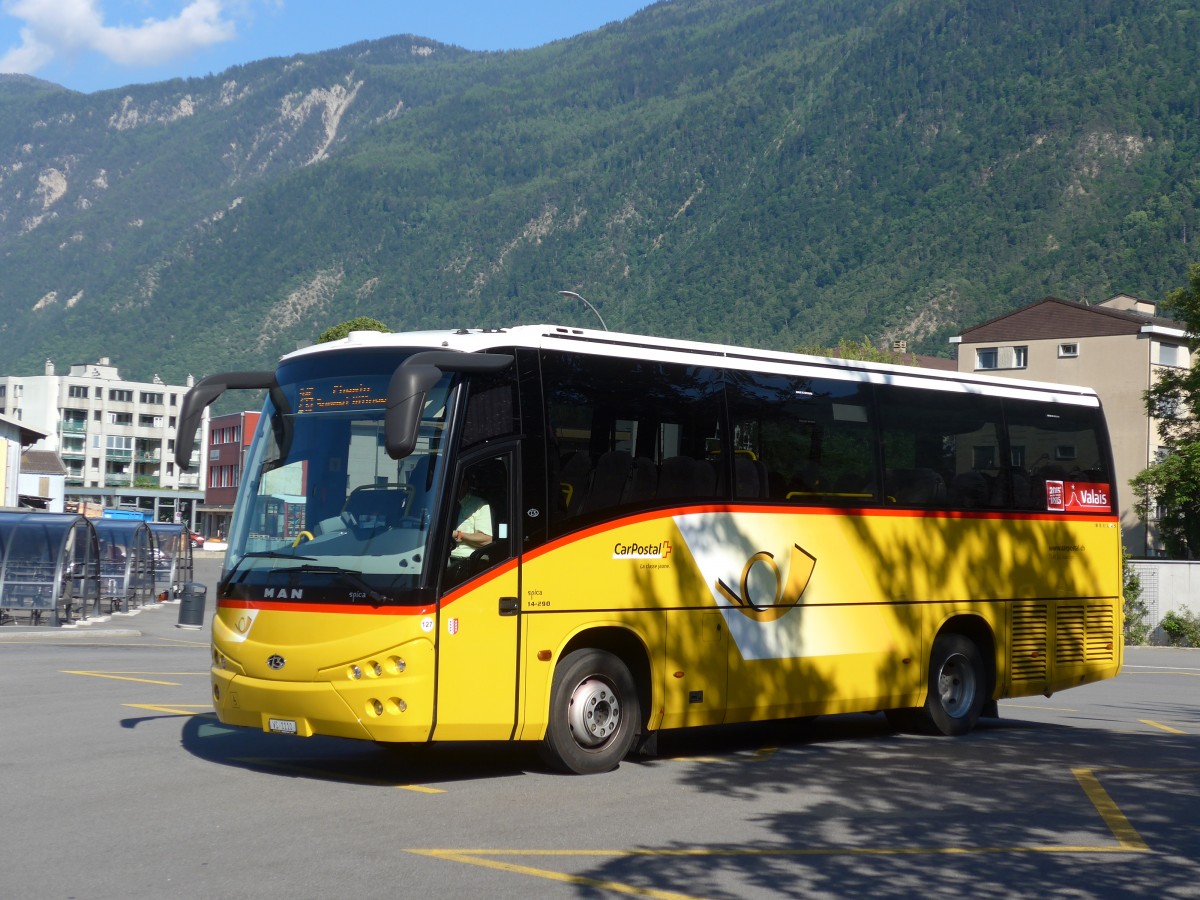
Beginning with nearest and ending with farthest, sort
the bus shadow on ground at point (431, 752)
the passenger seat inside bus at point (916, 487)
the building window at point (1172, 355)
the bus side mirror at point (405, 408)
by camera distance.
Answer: the bus side mirror at point (405, 408), the bus shadow on ground at point (431, 752), the passenger seat inside bus at point (916, 487), the building window at point (1172, 355)

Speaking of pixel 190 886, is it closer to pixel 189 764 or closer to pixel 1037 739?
pixel 189 764

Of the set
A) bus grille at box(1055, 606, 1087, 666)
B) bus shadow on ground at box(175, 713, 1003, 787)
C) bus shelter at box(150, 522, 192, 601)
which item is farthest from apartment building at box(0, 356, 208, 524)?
bus shadow on ground at box(175, 713, 1003, 787)

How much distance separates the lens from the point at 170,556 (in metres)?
50.0

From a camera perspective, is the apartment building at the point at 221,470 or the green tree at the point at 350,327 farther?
the apartment building at the point at 221,470

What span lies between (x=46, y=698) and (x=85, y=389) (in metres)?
172

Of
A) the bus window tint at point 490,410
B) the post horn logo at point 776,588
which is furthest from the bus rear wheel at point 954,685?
the bus window tint at point 490,410

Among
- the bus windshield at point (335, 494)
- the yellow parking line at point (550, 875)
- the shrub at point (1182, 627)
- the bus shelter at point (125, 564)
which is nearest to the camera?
the yellow parking line at point (550, 875)

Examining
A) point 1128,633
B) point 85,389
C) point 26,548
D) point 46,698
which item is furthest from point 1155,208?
point 46,698

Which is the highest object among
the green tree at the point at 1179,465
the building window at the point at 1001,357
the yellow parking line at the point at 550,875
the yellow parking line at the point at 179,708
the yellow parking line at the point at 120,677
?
the building window at the point at 1001,357

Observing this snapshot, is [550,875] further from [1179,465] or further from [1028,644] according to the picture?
[1179,465]

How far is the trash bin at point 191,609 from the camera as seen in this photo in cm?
3419

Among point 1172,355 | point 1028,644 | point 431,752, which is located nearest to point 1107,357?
point 1172,355

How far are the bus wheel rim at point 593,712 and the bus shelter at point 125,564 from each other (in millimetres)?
27419

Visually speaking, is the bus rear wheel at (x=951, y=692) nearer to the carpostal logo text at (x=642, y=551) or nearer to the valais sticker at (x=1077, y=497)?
the valais sticker at (x=1077, y=497)
